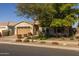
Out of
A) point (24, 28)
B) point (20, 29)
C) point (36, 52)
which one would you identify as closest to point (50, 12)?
point (24, 28)

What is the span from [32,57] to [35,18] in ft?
69.3

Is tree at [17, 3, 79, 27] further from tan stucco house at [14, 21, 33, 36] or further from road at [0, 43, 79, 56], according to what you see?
road at [0, 43, 79, 56]

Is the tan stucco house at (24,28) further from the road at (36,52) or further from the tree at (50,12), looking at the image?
the road at (36,52)

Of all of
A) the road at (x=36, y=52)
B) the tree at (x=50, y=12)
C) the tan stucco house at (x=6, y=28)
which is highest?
the tree at (x=50, y=12)

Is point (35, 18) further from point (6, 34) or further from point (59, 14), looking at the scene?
point (6, 34)

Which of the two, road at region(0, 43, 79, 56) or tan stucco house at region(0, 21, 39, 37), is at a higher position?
tan stucco house at region(0, 21, 39, 37)

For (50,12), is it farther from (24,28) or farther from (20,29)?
(20,29)

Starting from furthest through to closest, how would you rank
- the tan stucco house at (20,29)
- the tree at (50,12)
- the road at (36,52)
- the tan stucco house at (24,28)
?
1. the tan stucco house at (24,28)
2. the tan stucco house at (20,29)
3. the tree at (50,12)
4. the road at (36,52)

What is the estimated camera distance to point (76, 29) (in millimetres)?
45125

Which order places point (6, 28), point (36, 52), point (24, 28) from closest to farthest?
1. point (36, 52)
2. point (24, 28)
3. point (6, 28)

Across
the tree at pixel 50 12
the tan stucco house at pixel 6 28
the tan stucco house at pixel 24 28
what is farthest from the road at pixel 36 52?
the tan stucco house at pixel 6 28

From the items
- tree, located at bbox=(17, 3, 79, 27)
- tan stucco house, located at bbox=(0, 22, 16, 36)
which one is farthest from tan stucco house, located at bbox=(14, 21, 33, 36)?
tree, located at bbox=(17, 3, 79, 27)

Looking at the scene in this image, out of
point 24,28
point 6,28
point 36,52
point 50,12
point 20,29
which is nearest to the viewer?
point 36,52

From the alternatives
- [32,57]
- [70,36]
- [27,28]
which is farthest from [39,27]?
[32,57]
